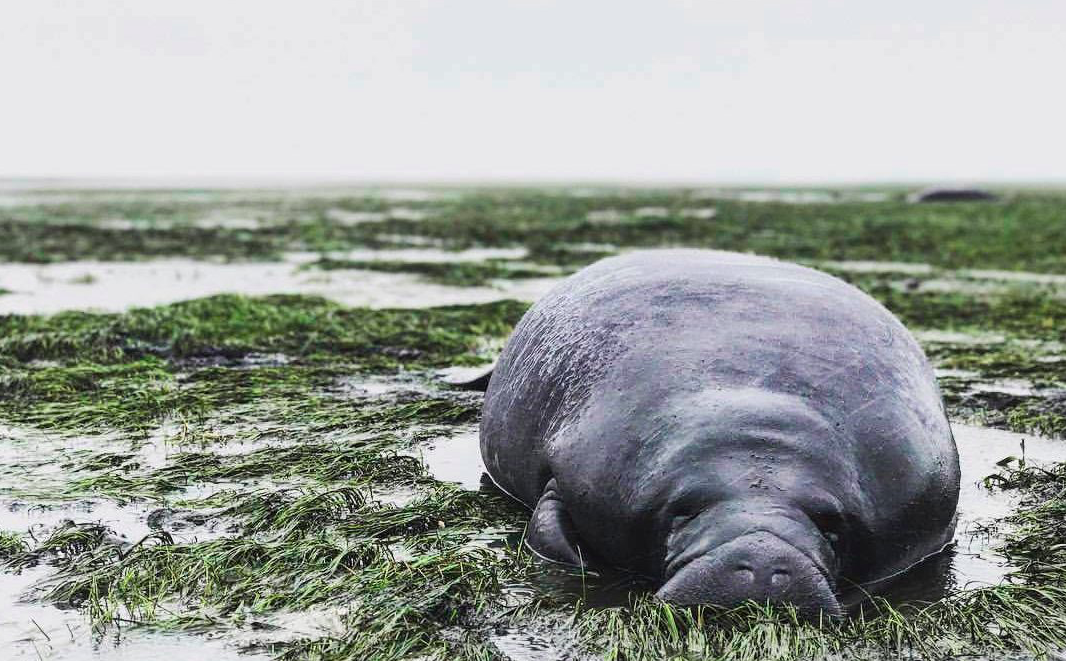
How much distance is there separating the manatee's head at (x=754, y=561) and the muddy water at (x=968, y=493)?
0.40 meters

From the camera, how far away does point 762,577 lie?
3.44 m

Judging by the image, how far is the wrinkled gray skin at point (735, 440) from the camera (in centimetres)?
360

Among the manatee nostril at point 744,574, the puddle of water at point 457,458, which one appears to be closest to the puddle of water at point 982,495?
the manatee nostril at point 744,574

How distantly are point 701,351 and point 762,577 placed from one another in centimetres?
108

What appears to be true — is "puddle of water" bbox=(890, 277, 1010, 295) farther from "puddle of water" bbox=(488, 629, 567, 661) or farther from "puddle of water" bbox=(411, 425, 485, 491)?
"puddle of water" bbox=(488, 629, 567, 661)

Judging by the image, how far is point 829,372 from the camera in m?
4.17

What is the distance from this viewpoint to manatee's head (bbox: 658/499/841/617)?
11.3 feet

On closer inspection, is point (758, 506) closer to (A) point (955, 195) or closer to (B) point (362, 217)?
(B) point (362, 217)

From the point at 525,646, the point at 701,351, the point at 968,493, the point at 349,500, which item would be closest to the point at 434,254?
the point at 349,500

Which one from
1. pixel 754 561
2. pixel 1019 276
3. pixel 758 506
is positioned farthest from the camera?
pixel 1019 276

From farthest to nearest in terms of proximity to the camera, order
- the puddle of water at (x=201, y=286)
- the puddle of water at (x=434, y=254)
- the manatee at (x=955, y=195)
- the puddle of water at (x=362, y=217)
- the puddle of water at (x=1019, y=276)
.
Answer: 1. the manatee at (x=955, y=195)
2. the puddle of water at (x=362, y=217)
3. the puddle of water at (x=434, y=254)
4. the puddle of water at (x=1019, y=276)
5. the puddle of water at (x=201, y=286)

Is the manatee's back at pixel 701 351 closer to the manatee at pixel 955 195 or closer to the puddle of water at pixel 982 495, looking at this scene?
the puddle of water at pixel 982 495

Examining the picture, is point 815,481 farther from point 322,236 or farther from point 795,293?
point 322,236

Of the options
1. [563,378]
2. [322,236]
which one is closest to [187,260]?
[322,236]
